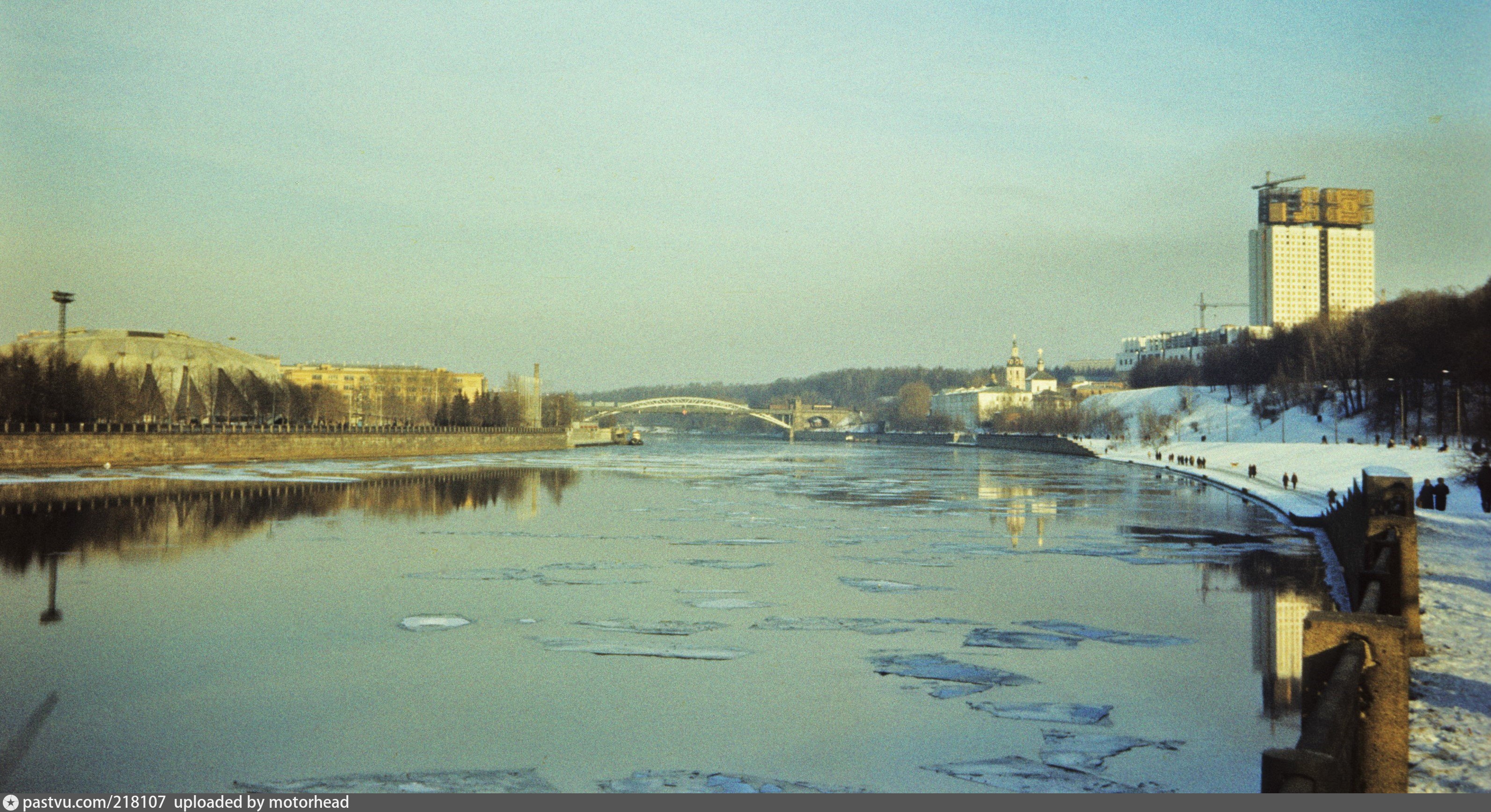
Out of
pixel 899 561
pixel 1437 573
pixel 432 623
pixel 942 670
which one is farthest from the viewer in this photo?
pixel 899 561

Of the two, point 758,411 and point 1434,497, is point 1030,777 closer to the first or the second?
point 1434,497

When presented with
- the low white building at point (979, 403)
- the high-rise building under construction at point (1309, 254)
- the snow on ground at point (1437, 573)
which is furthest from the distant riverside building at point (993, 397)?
the snow on ground at point (1437, 573)

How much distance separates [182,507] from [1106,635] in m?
23.1

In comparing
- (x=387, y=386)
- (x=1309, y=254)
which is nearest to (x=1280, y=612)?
(x=387, y=386)

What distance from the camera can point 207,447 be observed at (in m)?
52.0

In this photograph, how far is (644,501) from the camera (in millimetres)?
31766

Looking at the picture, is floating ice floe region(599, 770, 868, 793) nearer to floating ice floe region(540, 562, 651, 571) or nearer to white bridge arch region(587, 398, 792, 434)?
floating ice floe region(540, 562, 651, 571)

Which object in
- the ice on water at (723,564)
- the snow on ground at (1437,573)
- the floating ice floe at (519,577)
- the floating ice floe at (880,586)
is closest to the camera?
the snow on ground at (1437,573)

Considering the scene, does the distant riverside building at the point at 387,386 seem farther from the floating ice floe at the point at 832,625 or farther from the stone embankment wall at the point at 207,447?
the floating ice floe at the point at 832,625

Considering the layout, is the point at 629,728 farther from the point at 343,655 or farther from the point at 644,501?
the point at 644,501

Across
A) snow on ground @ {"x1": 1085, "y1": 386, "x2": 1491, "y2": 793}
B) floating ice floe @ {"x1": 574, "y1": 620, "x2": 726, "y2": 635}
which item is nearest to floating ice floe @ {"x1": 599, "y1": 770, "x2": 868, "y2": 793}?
snow on ground @ {"x1": 1085, "y1": 386, "x2": 1491, "y2": 793}

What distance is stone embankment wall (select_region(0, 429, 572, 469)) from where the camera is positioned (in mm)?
42969

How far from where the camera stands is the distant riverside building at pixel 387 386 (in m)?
99.2

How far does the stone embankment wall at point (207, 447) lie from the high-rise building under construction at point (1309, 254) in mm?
124341
